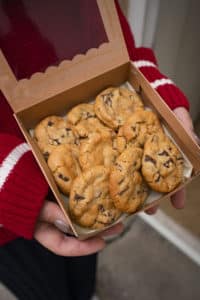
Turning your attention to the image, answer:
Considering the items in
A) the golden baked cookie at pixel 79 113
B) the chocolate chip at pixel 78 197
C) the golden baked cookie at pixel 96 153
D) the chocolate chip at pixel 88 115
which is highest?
the golden baked cookie at pixel 79 113

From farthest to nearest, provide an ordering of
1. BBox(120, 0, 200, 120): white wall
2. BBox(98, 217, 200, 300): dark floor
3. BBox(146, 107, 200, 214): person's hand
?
BBox(98, 217, 200, 300): dark floor → BBox(120, 0, 200, 120): white wall → BBox(146, 107, 200, 214): person's hand

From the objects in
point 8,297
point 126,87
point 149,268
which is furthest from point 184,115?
point 8,297

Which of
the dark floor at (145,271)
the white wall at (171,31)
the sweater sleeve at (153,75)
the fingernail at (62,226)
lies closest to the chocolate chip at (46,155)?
the fingernail at (62,226)

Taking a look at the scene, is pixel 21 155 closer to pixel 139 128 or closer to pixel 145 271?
pixel 139 128

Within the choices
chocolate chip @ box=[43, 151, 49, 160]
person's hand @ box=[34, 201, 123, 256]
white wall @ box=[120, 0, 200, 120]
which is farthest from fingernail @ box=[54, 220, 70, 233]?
white wall @ box=[120, 0, 200, 120]

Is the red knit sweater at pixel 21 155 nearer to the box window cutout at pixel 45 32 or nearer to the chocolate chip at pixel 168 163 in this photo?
the box window cutout at pixel 45 32

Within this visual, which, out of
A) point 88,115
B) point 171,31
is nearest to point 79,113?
point 88,115

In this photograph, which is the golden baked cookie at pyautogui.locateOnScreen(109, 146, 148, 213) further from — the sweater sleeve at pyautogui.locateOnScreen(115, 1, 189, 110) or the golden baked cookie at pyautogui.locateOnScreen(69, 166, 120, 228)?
the sweater sleeve at pyautogui.locateOnScreen(115, 1, 189, 110)
